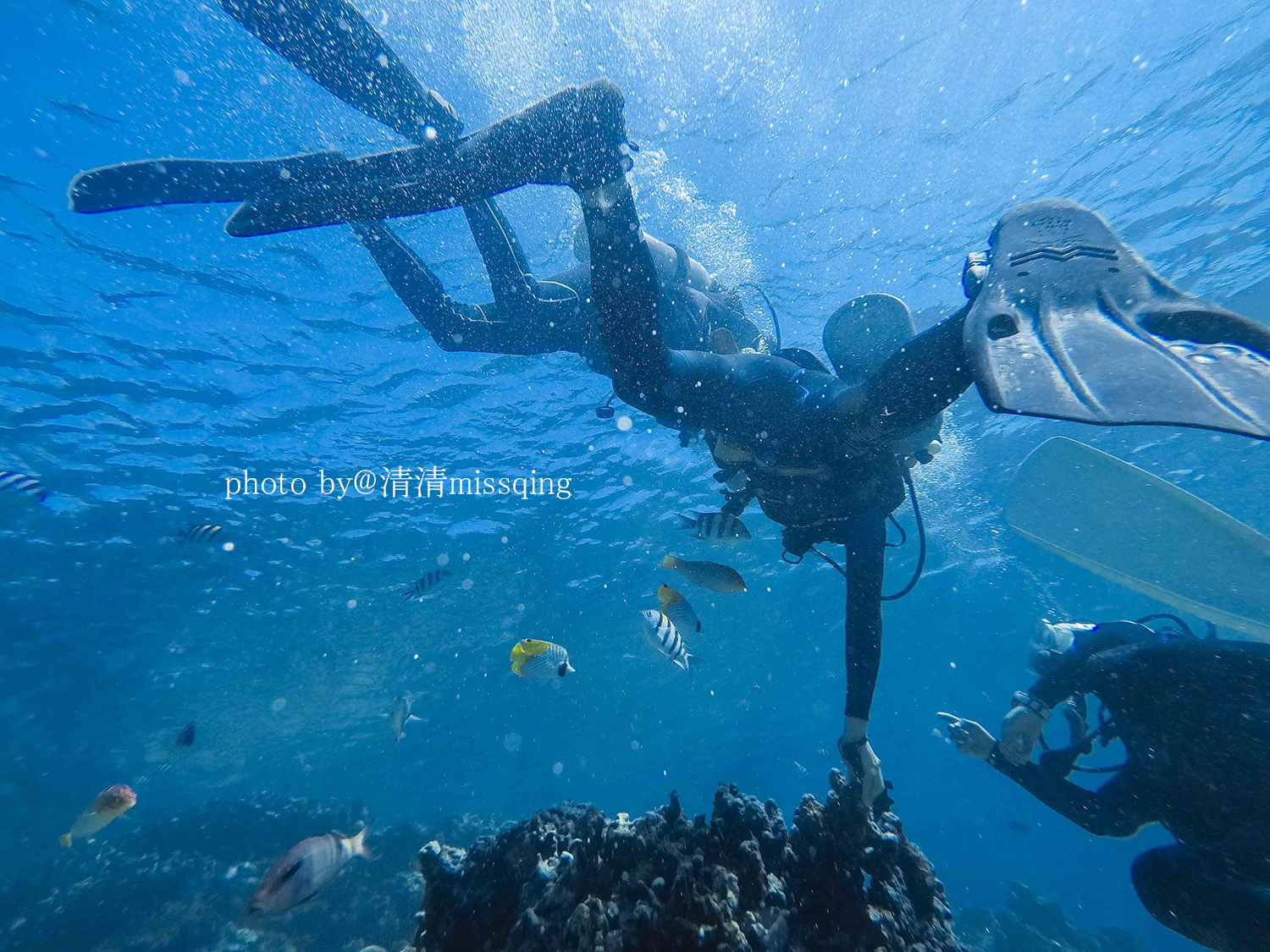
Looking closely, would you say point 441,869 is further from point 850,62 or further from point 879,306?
point 850,62

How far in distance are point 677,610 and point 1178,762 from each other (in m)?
4.36

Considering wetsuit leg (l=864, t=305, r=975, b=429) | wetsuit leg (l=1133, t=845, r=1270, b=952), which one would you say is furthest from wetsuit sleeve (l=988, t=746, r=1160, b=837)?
wetsuit leg (l=864, t=305, r=975, b=429)

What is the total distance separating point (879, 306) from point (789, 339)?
10811mm

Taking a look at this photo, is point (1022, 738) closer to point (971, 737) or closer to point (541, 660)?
point (971, 737)

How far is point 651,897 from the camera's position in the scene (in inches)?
108

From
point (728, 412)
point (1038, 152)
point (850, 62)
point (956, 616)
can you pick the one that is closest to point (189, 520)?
point (728, 412)

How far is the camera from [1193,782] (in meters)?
3.95

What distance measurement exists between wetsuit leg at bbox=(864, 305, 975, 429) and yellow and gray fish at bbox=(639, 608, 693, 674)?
10.3 feet

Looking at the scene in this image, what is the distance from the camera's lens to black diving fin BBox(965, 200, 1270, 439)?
2.20 m

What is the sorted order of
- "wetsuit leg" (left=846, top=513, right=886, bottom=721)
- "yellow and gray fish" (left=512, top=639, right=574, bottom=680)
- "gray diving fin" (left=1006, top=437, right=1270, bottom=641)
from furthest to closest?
1. "gray diving fin" (left=1006, top=437, right=1270, bottom=641)
2. "yellow and gray fish" (left=512, top=639, right=574, bottom=680)
3. "wetsuit leg" (left=846, top=513, right=886, bottom=721)

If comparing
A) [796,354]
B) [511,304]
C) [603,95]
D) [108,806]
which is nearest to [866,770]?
[796,354]

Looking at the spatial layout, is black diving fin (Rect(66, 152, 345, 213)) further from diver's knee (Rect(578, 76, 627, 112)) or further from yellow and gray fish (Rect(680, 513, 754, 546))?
yellow and gray fish (Rect(680, 513, 754, 546))

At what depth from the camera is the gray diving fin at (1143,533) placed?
7910mm

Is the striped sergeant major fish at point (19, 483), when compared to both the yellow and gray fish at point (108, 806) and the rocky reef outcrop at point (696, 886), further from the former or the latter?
the rocky reef outcrop at point (696, 886)
